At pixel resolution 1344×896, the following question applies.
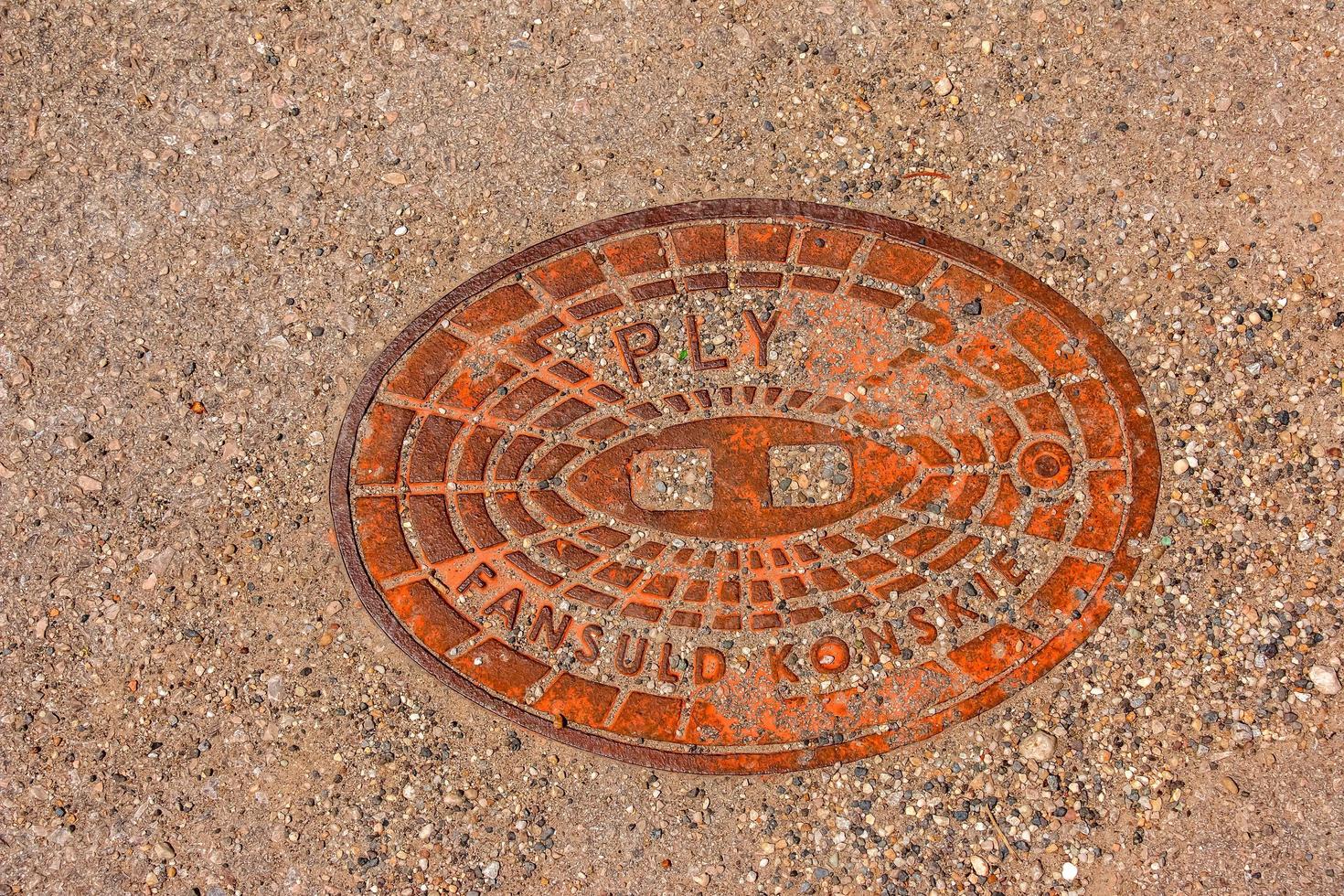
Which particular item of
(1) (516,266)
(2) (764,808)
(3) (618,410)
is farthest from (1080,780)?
(1) (516,266)

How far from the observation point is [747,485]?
3.09 meters

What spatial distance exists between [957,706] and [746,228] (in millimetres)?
1903

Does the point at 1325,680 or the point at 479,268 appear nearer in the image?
the point at 1325,680

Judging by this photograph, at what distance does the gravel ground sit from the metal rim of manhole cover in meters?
0.14

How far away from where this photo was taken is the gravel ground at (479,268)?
9.80 feet

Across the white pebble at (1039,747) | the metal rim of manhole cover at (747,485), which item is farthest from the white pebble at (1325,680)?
the white pebble at (1039,747)

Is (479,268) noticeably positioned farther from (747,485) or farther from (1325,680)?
(1325,680)

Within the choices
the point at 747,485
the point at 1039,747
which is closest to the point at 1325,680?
the point at 1039,747

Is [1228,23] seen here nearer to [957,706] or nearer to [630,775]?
[957,706]

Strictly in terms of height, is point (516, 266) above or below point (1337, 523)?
above

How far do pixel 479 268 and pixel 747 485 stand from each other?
1306 millimetres

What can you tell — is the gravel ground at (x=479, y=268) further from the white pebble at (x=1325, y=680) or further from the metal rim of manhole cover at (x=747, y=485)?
the metal rim of manhole cover at (x=747, y=485)

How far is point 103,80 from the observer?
3.34 metres

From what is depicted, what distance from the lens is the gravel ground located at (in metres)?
2.99
